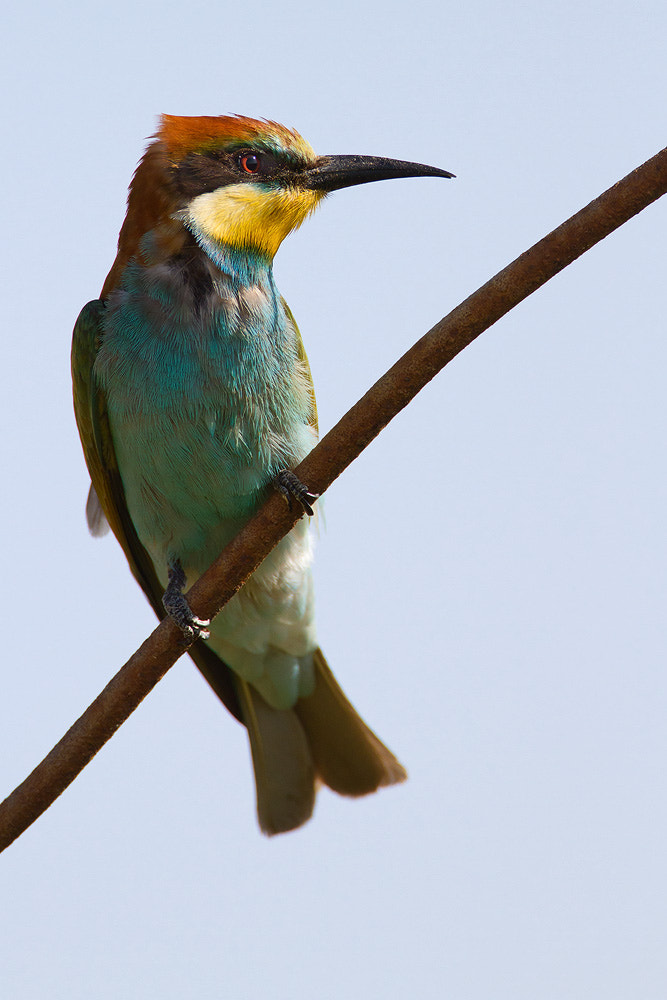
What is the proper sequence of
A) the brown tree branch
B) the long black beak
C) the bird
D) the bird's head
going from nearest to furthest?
the brown tree branch, the bird, the bird's head, the long black beak

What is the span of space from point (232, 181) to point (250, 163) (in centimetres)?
12

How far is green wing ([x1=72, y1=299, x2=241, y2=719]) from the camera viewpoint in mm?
3268

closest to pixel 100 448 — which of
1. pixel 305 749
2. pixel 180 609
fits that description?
pixel 180 609

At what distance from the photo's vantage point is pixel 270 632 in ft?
12.4

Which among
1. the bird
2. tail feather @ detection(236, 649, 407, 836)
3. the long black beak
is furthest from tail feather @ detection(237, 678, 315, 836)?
the long black beak

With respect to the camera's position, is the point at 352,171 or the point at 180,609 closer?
the point at 180,609

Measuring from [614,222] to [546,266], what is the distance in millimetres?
147

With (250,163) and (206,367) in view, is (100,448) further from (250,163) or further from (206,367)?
(250,163)

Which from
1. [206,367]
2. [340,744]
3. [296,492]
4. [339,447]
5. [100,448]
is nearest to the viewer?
[339,447]

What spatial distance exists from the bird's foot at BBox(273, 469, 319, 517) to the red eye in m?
1.13

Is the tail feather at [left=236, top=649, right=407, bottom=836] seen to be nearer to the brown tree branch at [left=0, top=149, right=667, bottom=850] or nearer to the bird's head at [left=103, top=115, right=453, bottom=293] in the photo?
the brown tree branch at [left=0, top=149, right=667, bottom=850]

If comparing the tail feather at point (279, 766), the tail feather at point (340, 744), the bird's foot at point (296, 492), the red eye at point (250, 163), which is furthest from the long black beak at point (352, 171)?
the tail feather at point (279, 766)

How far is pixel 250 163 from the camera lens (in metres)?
3.27

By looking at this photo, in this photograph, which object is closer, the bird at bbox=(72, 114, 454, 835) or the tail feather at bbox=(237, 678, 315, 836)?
the bird at bbox=(72, 114, 454, 835)
